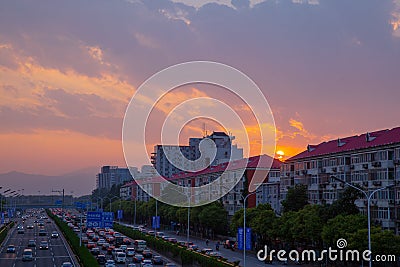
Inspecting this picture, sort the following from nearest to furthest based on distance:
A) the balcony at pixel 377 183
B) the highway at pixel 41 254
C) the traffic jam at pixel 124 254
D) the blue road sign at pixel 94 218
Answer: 1. the balcony at pixel 377 183
2. the traffic jam at pixel 124 254
3. the highway at pixel 41 254
4. the blue road sign at pixel 94 218

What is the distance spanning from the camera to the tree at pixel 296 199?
6197 centimetres

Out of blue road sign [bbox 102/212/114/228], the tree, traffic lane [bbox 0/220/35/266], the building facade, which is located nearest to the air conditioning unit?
the building facade

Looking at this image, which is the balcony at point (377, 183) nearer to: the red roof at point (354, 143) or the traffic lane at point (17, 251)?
the red roof at point (354, 143)

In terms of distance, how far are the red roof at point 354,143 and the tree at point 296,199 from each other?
15.2 ft

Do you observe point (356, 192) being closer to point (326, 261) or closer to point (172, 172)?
point (326, 261)

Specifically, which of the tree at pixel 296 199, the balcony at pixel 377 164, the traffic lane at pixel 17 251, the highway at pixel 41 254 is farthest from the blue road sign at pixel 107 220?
the balcony at pixel 377 164

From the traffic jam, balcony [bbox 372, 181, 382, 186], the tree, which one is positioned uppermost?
balcony [bbox 372, 181, 382, 186]

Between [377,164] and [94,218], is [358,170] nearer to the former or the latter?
[377,164]

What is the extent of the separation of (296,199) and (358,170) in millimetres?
9933

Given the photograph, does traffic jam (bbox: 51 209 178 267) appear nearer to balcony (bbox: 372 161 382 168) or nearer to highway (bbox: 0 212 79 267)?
highway (bbox: 0 212 79 267)

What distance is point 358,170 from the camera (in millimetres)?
54500

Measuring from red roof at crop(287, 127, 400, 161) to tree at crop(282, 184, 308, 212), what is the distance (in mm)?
4641

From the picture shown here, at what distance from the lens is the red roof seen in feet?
170

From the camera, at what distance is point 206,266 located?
1698 inches
